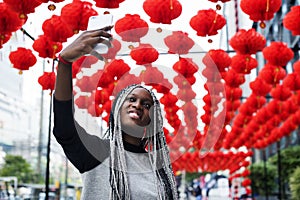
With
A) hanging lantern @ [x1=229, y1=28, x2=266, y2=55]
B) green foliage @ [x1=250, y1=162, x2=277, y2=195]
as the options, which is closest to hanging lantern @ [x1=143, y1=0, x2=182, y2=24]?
hanging lantern @ [x1=229, y1=28, x2=266, y2=55]

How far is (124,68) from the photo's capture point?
4.50m

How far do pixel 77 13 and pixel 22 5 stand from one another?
48 centimetres

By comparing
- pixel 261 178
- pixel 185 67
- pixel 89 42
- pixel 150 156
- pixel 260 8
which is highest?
pixel 260 8

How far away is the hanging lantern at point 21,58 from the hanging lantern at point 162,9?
1.44 m

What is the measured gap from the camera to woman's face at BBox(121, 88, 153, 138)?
4.56 feet

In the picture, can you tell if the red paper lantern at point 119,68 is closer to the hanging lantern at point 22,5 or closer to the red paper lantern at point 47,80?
the red paper lantern at point 47,80

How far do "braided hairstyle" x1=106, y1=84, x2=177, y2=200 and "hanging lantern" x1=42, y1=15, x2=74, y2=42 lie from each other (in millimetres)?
2314

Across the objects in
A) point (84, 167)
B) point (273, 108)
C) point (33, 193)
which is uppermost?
point (273, 108)

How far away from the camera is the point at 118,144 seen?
4.52 feet

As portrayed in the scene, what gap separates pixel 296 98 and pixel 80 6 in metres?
4.32

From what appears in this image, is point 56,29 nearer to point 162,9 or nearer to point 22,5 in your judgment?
point 22,5

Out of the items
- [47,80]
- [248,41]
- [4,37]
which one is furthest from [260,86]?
[4,37]

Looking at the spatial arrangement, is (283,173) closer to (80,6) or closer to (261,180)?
(261,180)

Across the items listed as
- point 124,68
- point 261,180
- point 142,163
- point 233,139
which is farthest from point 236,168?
point 142,163
